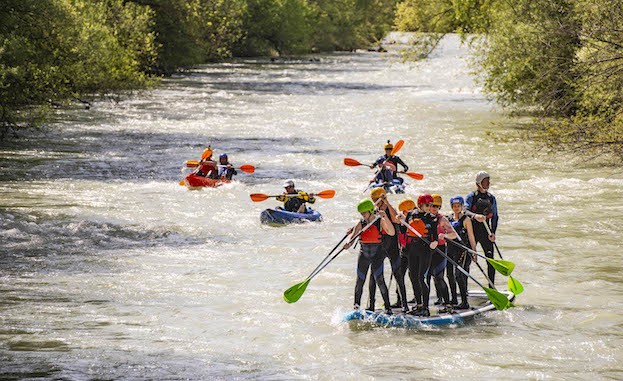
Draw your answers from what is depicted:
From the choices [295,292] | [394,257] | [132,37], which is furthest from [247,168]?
[132,37]

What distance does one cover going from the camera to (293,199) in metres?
22.2

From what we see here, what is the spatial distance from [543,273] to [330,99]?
38295 millimetres

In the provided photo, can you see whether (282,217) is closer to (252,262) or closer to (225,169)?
(252,262)

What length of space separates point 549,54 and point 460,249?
2206cm

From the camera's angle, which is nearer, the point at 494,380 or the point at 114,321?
the point at 494,380

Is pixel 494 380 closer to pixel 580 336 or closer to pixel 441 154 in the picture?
pixel 580 336

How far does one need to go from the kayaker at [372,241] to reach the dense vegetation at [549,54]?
→ 768 cm

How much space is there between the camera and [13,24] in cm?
2891

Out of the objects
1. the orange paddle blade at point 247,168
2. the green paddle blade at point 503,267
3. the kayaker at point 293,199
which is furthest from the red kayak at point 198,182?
the green paddle blade at point 503,267

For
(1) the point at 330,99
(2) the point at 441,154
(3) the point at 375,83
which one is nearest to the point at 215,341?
(2) the point at 441,154

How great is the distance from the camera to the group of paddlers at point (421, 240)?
43.9 feet

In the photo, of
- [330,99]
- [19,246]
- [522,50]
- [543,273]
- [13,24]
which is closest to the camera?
[543,273]

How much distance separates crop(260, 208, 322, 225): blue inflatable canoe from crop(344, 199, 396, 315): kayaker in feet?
25.8

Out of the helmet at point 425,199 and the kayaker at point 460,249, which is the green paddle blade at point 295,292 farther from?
the kayaker at point 460,249
